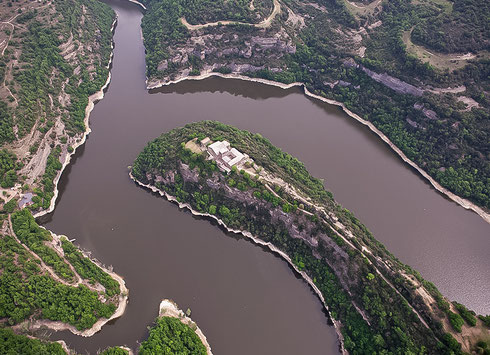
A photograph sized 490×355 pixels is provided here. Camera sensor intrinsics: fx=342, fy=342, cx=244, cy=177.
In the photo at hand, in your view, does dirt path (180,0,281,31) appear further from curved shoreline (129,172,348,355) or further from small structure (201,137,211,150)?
curved shoreline (129,172,348,355)

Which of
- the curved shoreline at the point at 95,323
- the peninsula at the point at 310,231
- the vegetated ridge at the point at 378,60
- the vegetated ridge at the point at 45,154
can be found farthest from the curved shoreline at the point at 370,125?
the curved shoreline at the point at 95,323

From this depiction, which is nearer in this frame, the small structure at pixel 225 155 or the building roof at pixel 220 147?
the small structure at pixel 225 155

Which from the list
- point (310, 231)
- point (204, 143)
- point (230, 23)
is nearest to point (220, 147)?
point (204, 143)

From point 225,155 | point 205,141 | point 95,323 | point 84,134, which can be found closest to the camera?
point 95,323

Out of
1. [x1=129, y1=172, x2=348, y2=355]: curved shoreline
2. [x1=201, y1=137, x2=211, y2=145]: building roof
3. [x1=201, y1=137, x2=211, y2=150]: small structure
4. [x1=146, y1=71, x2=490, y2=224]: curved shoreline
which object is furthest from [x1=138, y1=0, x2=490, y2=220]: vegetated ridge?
[x1=129, y1=172, x2=348, y2=355]: curved shoreline

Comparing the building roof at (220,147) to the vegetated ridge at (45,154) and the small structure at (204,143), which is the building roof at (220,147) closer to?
the small structure at (204,143)

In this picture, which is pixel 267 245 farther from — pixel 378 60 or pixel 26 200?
pixel 378 60
